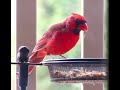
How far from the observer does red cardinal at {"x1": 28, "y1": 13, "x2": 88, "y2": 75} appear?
1.06m

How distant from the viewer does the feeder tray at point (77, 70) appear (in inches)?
31.5

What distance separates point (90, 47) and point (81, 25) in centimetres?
19

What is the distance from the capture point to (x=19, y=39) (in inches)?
45.0

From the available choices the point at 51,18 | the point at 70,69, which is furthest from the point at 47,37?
the point at 51,18

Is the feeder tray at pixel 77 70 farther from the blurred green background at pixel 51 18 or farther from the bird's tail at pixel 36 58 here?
the blurred green background at pixel 51 18

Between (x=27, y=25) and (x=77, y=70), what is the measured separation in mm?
415

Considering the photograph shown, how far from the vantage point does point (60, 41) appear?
1079mm

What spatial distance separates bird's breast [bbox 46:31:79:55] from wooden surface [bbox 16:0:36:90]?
0.14 meters

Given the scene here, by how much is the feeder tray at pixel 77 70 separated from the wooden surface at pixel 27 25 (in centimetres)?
32

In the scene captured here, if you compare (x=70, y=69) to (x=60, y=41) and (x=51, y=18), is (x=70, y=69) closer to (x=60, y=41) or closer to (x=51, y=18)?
(x=60, y=41)

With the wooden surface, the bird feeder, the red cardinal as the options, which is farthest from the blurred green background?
the bird feeder

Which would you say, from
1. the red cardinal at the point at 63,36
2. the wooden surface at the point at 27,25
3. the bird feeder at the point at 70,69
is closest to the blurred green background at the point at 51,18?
the wooden surface at the point at 27,25

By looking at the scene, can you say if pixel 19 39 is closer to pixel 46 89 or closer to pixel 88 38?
pixel 88 38
